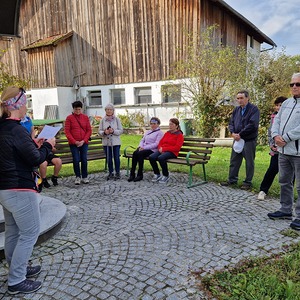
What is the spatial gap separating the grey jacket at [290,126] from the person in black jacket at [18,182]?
309cm

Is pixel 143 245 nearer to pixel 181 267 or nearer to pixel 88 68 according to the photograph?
pixel 181 267

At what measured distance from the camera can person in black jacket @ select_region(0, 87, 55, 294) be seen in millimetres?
2492

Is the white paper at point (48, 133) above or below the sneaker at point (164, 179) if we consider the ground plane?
above

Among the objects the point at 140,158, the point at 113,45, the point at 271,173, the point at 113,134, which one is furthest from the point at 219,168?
the point at 113,45

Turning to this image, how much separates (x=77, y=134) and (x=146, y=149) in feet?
5.39

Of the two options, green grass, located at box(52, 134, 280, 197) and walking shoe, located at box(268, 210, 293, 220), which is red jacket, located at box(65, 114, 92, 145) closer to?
green grass, located at box(52, 134, 280, 197)

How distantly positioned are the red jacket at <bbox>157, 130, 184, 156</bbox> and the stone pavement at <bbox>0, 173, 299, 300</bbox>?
1187mm

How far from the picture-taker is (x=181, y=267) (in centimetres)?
308

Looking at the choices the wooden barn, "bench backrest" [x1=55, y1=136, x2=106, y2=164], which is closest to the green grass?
"bench backrest" [x1=55, y1=136, x2=106, y2=164]

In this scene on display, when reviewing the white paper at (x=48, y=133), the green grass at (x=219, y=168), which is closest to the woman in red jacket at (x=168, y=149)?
the green grass at (x=219, y=168)

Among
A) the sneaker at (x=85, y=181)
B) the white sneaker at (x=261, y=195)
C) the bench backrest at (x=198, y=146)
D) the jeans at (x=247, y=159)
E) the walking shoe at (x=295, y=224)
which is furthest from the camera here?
the sneaker at (x=85, y=181)

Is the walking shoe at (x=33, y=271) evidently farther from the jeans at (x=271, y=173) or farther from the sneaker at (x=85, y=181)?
the jeans at (x=271, y=173)

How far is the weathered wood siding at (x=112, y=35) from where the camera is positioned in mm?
15031

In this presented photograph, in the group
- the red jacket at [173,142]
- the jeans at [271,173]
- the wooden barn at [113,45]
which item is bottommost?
the jeans at [271,173]
